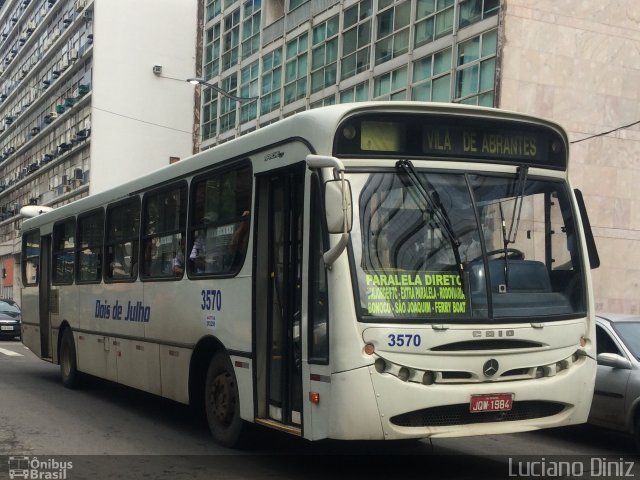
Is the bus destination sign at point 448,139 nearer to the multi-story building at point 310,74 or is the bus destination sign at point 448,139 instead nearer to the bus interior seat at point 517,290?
the bus interior seat at point 517,290

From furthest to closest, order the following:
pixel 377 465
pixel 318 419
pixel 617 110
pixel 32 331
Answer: pixel 617 110 → pixel 32 331 → pixel 377 465 → pixel 318 419

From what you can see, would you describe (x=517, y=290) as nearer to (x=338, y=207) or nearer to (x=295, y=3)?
(x=338, y=207)

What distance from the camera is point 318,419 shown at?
6.39m

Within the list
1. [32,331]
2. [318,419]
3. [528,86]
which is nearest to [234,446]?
[318,419]

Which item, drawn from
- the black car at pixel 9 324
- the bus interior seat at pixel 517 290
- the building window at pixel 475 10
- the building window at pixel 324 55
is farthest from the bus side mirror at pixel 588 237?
the building window at pixel 324 55

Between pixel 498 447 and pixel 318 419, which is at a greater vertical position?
pixel 318 419

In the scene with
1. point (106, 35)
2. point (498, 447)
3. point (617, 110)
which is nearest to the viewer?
point (498, 447)

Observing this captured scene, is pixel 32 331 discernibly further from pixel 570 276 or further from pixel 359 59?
pixel 359 59

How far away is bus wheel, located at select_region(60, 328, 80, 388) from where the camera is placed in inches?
515

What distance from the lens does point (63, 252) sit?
1379 cm

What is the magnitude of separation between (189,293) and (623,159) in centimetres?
2182

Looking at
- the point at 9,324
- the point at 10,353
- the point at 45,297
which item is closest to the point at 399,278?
the point at 45,297

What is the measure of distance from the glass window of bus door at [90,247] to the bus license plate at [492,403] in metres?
6.88

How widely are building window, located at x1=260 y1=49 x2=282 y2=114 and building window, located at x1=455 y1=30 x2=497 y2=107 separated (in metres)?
12.2
